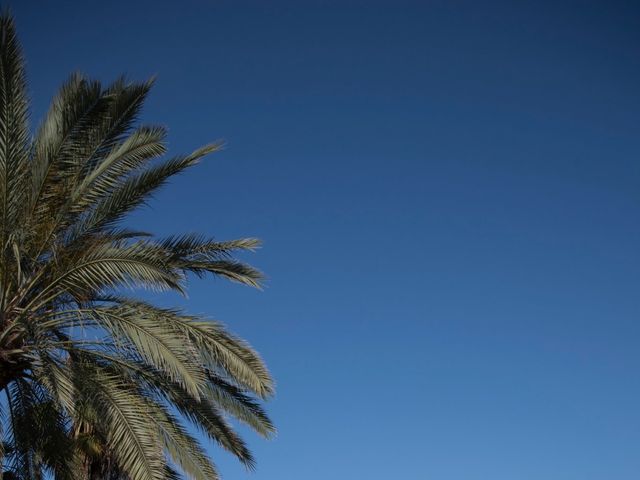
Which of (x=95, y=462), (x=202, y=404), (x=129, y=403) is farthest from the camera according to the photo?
(x=95, y=462)

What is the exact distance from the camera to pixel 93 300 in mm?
11742

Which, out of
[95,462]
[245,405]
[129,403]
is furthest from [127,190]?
[95,462]

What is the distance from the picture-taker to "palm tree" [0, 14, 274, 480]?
35.0 feet

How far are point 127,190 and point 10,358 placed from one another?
9.82 ft

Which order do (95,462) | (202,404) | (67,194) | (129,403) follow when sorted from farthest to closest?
(95,462) < (202,404) < (67,194) < (129,403)

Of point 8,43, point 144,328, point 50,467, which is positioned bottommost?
point 50,467

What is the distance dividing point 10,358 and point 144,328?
6.44 ft

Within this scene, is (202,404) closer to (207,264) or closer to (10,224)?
(207,264)

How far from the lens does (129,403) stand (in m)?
10.7

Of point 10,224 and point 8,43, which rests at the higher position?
point 8,43

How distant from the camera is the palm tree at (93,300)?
10.7m

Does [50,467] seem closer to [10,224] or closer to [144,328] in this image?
[144,328]

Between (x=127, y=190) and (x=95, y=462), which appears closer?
(x=127, y=190)

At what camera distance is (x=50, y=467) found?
37.4 feet
